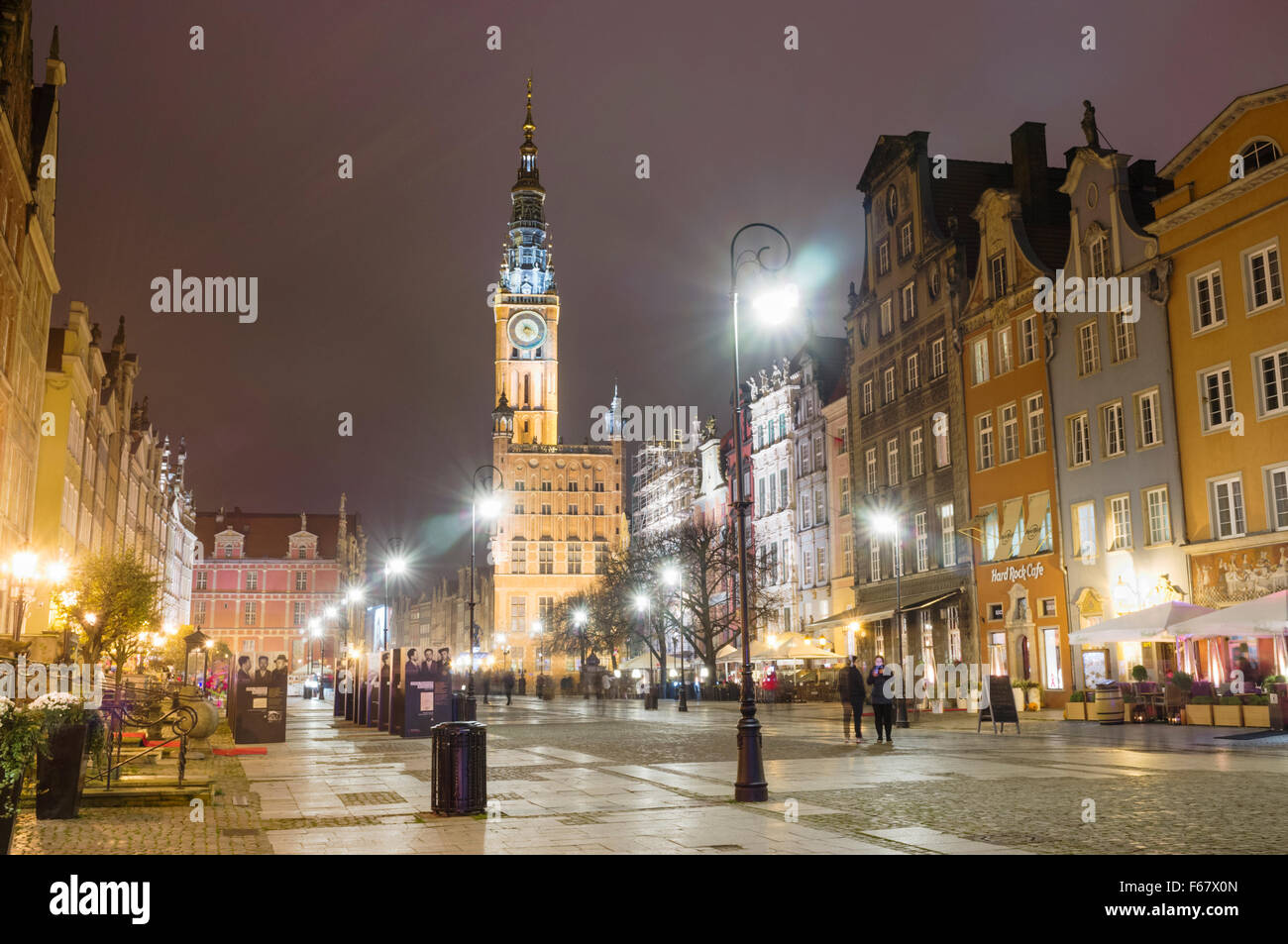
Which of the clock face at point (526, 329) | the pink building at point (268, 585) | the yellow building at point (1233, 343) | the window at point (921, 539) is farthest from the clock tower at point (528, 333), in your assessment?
the yellow building at point (1233, 343)

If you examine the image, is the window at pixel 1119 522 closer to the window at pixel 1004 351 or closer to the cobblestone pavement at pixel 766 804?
the window at pixel 1004 351

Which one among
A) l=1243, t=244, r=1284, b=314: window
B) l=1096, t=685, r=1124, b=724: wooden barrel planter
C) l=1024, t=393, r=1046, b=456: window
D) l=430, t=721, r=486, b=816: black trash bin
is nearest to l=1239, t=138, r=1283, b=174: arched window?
l=1243, t=244, r=1284, b=314: window

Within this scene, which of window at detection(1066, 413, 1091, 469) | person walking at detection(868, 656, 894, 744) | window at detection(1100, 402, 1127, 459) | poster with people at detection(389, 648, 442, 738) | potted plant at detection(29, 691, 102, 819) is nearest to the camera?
potted plant at detection(29, 691, 102, 819)

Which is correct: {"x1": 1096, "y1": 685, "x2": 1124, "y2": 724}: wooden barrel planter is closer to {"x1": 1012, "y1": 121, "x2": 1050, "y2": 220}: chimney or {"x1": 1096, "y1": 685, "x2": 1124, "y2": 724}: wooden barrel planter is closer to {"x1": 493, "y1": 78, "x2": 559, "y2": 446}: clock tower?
{"x1": 1012, "y1": 121, "x2": 1050, "y2": 220}: chimney

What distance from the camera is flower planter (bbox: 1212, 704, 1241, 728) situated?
24.7 m

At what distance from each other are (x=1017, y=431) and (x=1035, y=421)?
3.06ft

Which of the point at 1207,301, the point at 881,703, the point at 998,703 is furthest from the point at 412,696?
the point at 1207,301

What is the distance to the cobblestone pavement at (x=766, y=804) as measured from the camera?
9797 mm

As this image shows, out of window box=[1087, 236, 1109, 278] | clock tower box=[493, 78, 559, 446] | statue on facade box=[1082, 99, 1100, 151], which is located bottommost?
window box=[1087, 236, 1109, 278]

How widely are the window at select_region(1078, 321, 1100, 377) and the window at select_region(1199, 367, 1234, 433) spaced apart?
A: 4522 mm
